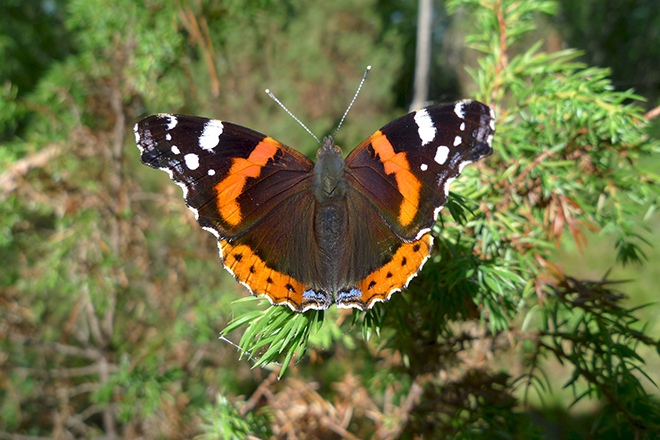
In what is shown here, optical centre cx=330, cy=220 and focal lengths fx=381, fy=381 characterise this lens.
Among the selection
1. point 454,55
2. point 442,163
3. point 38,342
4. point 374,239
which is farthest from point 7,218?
point 454,55

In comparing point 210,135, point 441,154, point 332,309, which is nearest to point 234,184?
point 210,135

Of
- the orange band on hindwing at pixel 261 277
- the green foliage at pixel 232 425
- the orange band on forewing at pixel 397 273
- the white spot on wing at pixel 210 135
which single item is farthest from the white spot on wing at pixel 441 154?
the green foliage at pixel 232 425

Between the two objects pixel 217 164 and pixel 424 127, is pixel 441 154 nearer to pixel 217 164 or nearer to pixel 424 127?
pixel 424 127

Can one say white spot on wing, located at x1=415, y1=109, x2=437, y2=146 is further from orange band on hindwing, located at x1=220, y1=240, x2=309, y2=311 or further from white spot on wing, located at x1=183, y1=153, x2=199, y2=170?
white spot on wing, located at x1=183, y1=153, x2=199, y2=170

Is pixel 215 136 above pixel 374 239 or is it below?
above

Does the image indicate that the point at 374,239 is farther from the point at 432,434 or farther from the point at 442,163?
the point at 432,434

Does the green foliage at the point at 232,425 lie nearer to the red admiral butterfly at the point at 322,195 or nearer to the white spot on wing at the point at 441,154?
the red admiral butterfly at the point at 322,195
